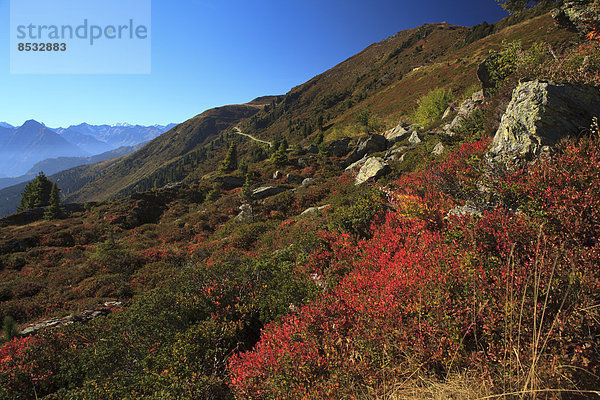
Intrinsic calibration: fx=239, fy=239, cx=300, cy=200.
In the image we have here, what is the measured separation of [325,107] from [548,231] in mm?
132267

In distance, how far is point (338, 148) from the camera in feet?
143

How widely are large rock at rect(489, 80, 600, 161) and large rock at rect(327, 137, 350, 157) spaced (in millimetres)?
36263

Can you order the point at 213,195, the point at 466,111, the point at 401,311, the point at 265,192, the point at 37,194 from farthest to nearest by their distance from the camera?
the point at 37,194 < the point at 213,195 < the point at 265,192 < the point at 466,111 < the point at 401,311

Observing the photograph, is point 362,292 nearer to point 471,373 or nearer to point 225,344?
point 471,373

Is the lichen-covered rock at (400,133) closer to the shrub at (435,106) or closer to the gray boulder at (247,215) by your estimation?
the shrub at (435,106)

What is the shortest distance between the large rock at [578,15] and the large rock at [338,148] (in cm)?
3046

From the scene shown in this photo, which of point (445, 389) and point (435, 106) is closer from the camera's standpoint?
point (445, 389)

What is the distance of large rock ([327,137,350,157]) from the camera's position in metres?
42.8

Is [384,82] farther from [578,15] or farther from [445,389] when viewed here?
[445,389]

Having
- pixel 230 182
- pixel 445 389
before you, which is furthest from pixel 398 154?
pixel 230 182

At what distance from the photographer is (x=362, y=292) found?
4.46 meters

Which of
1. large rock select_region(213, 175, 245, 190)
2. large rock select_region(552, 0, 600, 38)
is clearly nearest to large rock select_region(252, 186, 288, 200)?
large rock select_region(213, 175, 245, 190)

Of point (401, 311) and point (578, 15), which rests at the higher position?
point (578, 15)

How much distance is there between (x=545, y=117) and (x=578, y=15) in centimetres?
1079
